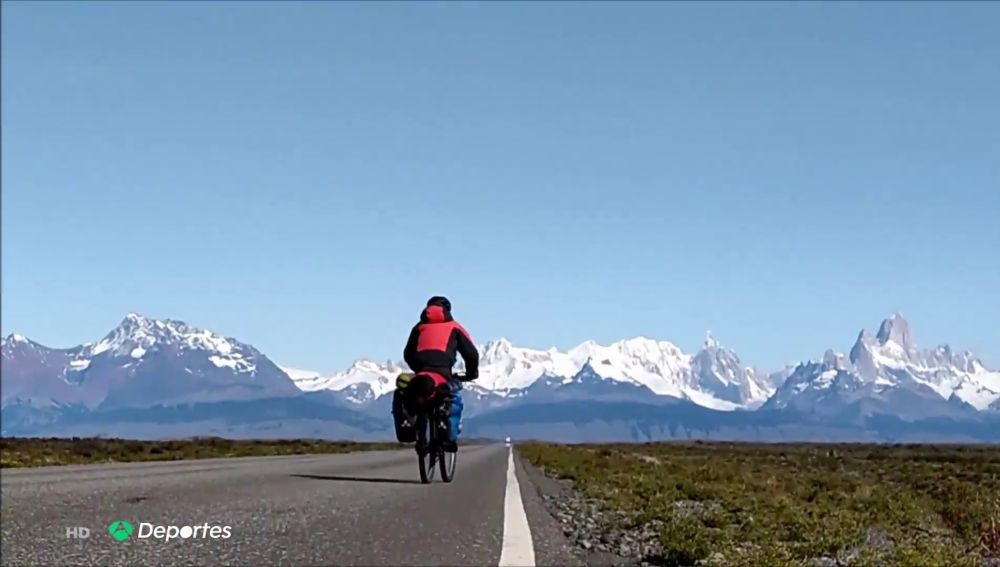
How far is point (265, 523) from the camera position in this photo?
1017 cm

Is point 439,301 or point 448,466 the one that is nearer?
point 439,301

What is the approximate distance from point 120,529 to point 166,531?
0.39 m

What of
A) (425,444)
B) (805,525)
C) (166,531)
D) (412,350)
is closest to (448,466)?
(425,444)

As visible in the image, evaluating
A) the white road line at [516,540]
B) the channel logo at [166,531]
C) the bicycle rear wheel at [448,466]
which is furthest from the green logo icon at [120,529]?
the bicycle rear wheel at [448,466]

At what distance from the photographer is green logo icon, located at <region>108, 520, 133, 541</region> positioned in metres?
8.80

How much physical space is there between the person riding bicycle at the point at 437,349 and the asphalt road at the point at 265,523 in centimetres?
153

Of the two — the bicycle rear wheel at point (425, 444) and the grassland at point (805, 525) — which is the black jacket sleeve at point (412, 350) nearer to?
the bicycle rear wheel at point (425, 444)

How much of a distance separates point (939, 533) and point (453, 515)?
22.4 feet

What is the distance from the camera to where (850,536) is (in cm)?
1166

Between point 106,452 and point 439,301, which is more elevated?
point 439,301

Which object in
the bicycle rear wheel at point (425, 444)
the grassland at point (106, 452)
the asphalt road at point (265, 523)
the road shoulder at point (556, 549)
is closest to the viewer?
the asphalt road at point (265, 523)

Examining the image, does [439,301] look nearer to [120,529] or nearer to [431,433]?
[431,433]

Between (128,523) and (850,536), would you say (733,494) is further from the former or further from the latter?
(128,523)

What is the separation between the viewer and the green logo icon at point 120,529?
8805 mm
